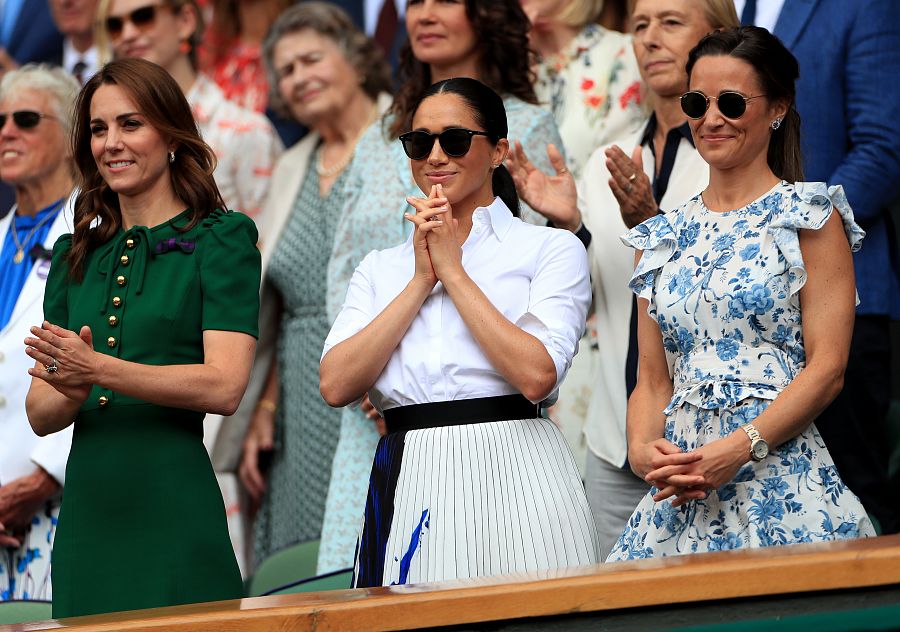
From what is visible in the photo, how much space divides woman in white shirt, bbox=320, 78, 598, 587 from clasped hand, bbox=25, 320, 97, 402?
0.57 meters

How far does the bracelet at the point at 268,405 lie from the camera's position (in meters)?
6.39

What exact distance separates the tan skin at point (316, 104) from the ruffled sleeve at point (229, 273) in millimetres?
2293

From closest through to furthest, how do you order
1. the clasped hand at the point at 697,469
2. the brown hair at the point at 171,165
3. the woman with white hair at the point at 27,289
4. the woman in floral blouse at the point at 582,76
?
1. the clasped hand at the point at 697,469
2. the brown hair at the point at 171,165
3. the woman with white hair at the point at 27,289
4. the woman in floral blouse at the point at 582,76

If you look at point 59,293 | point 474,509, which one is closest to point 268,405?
point 59,293

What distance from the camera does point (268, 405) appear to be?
6.39 m

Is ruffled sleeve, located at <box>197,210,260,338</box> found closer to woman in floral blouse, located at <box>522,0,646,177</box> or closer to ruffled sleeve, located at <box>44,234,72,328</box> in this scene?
ruffled sleeve, located at <box>44,234,72,328</box>

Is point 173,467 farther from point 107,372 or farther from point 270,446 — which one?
point 270,446

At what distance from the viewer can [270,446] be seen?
20.7 feet

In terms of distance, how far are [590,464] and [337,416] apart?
4.41ft

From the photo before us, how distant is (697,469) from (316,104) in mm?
3209

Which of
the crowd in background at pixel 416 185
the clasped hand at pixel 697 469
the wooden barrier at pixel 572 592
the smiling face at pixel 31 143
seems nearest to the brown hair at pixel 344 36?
the crowd in background at pixel 416 185

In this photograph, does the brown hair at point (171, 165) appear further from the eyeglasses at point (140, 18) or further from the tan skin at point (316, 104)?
the eyeglasses at point (140, 18)

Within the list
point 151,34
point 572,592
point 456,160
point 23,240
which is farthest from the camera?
point 151,34

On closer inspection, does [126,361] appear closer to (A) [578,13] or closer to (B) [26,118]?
(B) [26,118]
